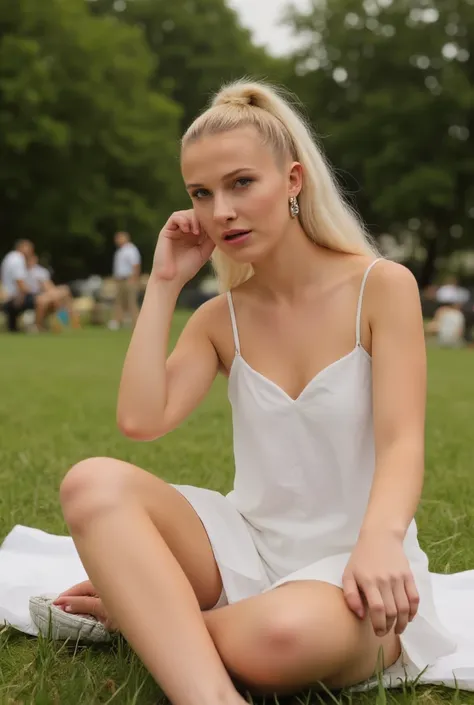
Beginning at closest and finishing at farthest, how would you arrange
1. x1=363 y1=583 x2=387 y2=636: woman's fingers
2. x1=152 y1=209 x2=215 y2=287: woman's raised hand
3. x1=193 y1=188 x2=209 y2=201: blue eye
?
x1=363 y1=583 x2=387 y2=636: woman's fingers < x1=193 y1=188 x2=209 y2=201: blue eye < x1=152 y1=209 x2=215 y2=287: woman's raised hand

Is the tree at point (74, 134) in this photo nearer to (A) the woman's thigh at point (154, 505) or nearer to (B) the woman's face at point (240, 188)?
(B) the woman's face at point (240, 188)

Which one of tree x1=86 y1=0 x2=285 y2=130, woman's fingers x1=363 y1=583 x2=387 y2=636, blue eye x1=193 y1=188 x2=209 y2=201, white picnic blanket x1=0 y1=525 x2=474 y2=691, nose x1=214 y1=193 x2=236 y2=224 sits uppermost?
tree x1=86 y1=0 x2=285 y2=130

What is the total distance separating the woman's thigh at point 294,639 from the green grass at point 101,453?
0.46 ft

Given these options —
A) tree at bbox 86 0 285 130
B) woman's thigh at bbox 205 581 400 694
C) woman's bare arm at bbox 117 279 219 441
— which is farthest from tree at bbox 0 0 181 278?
woman's thigh at bbox 205 581 400 694

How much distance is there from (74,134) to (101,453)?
94.5 feet

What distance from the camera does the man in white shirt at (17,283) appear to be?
22.1 metres

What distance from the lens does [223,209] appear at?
282 cm

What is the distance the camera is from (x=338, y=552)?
285 cm

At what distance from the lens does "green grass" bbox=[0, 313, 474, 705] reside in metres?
2.62

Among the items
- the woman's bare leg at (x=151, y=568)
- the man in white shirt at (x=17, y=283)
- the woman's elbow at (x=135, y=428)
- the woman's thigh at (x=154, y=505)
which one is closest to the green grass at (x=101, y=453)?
the woman's bare leg at (x=151, y=568)

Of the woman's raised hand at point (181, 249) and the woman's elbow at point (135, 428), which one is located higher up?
the woman's raised hand at point (181, 249)

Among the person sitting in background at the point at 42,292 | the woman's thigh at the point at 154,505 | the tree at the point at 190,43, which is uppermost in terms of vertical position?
the tree at the point at 190,43

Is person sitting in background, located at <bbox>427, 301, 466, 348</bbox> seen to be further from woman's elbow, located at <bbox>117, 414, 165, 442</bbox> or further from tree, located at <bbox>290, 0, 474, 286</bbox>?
woman's elbow, located at <bbox>117, 414, 165, 442</bbox>

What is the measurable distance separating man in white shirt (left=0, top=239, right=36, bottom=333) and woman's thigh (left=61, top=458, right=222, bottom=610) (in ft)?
64.8
